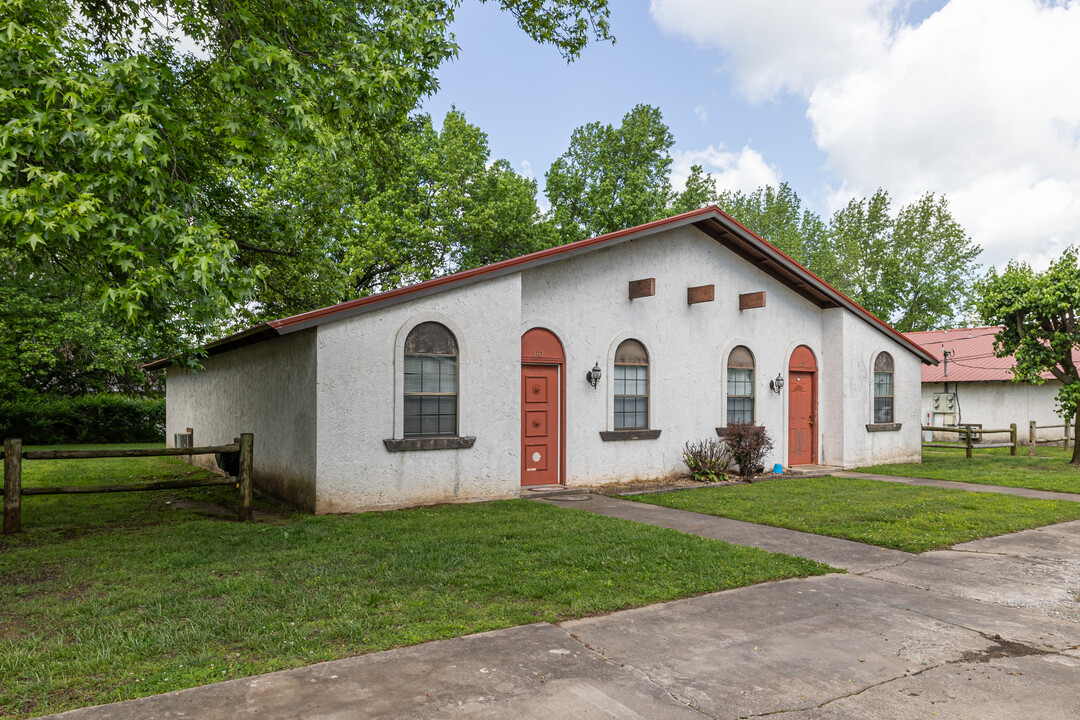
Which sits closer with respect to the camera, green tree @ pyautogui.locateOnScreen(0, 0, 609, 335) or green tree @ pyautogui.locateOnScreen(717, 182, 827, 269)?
green tree @ pyautogui.locateOnScreen(0, 0, 609, 335)

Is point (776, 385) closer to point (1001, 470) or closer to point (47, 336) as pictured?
point (1001, 470)

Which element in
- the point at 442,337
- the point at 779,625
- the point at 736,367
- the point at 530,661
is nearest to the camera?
the point at 530,661

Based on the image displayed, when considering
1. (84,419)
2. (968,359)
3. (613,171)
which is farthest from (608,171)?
(84,419)

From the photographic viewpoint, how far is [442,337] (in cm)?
1055

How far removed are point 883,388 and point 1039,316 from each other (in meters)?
4.34

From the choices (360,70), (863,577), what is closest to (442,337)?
(360,70)

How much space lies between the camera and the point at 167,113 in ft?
21.9

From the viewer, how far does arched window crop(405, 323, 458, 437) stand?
10.3 meters

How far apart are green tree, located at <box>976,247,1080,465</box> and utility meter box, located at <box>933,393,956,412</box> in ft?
31.7

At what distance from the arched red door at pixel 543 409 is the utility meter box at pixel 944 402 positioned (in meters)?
21.5

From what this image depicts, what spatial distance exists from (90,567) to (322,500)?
3.09 m

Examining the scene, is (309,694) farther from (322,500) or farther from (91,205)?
(322,500)

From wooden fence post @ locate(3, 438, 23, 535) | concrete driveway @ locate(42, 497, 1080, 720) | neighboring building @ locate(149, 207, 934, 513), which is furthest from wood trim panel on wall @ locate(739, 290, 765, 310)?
wooden fence post @ locate(3, 438, 23, 535)

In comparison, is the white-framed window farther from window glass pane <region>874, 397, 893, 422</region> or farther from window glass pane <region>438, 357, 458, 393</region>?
window glass pane <region>438, 357, 458, 393</region>
